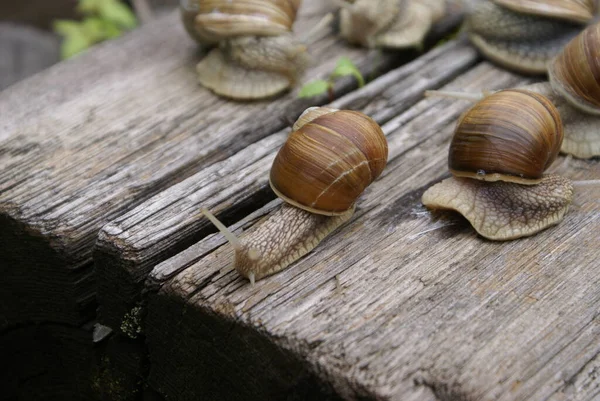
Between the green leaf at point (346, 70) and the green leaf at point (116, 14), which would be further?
the green leaf at point (116, 14)

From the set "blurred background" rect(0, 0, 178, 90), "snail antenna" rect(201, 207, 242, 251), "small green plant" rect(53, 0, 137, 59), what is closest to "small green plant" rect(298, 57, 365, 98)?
"snail antenna" rect(201, 207, 242, 251)

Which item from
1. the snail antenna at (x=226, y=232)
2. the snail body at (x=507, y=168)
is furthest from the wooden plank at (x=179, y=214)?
the snail body at (x=507, y=168)

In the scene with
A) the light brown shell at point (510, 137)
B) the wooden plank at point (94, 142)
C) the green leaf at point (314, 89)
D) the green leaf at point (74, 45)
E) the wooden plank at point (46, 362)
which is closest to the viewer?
the light brown shell at point (510, 137)

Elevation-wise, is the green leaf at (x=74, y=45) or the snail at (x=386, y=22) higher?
the snail at (x=386, y=22)

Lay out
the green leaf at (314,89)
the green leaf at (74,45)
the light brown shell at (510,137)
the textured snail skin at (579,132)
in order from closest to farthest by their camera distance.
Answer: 1. the light brown shell at (510,137)
2. the textured snail skin at (579,132)
3. the green leaf at (314,89)
4. the green leaf at (74,45)

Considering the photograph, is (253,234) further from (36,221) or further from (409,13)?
(409,13)

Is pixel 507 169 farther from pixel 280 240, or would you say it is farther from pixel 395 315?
pixel 280 240

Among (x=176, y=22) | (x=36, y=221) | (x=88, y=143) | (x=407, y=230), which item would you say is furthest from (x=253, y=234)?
(x=176, y=22)

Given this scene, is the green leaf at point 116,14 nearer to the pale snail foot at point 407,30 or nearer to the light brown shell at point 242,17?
the light brown shell at point 242,17
